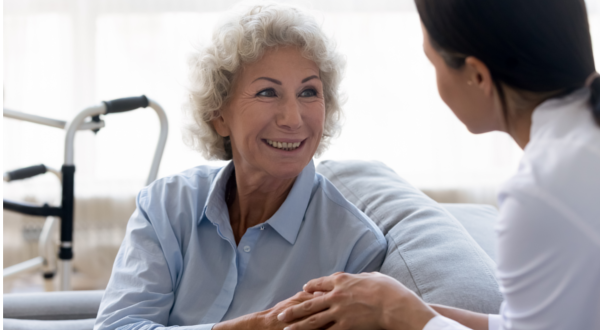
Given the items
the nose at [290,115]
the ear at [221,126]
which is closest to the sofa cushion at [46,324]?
the ear at [221,126]

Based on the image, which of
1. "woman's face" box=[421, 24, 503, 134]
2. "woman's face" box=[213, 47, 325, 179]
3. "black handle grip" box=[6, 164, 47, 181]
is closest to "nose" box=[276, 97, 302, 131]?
"woman's face" box=[213, 47, 325, 179]

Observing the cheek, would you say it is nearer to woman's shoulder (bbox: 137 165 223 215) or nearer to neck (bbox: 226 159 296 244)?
neck (bbox: 226 159 296 244)

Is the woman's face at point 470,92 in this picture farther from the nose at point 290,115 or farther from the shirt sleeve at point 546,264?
the nose at point 290,115

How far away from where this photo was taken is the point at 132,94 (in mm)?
3141

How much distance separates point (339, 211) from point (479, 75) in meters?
0.64

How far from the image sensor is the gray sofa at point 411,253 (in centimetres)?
111

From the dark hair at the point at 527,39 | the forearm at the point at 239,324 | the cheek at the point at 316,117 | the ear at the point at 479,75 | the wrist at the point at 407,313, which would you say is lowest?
the forearm at the point at 239,324

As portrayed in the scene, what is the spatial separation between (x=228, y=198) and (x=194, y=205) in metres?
0.15

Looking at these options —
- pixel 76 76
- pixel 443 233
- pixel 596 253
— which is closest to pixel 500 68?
pixel 596 253

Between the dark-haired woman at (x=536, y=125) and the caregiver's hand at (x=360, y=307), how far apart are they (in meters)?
0.03

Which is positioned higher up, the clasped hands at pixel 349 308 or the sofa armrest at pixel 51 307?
the clasped hands at pixel 349 308

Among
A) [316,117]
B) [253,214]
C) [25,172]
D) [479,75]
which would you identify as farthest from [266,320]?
[25,172]

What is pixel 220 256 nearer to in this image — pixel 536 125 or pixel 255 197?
pixel 255 197

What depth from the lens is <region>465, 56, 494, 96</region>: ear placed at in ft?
2.50
